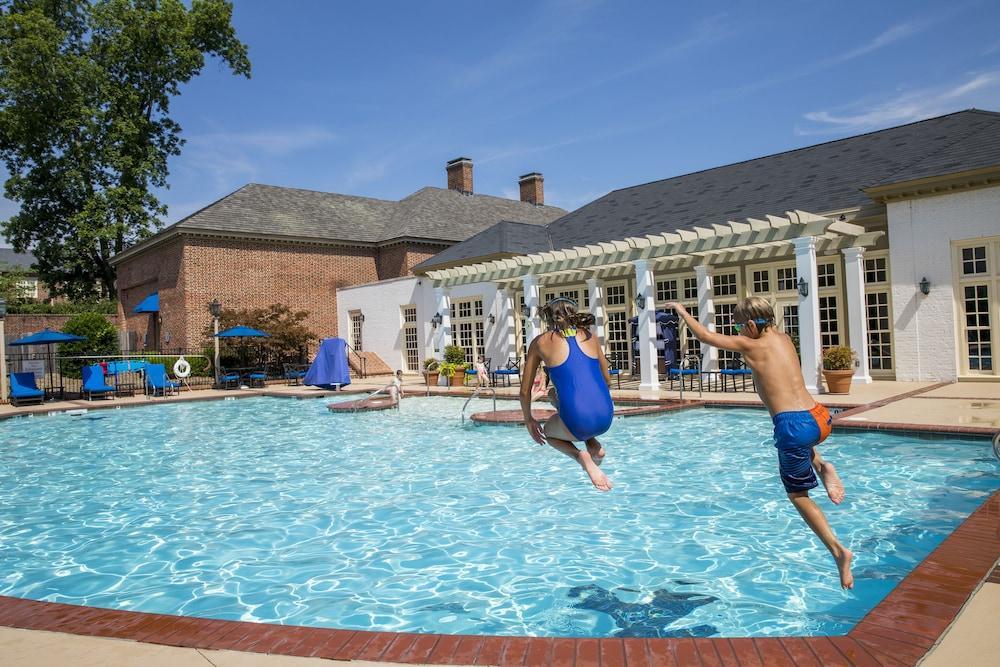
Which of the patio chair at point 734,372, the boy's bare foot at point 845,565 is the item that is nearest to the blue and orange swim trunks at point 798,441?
the boy's bare foot at point 845,565

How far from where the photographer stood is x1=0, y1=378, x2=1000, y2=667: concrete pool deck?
2764 mm

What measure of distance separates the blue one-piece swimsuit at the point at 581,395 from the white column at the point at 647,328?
Answer: 12182 mm

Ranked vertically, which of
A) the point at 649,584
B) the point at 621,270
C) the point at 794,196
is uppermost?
the point at 794,196

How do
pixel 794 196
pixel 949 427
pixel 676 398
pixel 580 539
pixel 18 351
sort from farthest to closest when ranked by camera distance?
pixel 18 351, pixel 794 196, pixel 676 398, pixel 949 427, pixel 580 539

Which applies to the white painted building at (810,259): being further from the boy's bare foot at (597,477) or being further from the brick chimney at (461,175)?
the brick chimney at (461,175)

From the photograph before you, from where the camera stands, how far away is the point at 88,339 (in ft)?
93.4

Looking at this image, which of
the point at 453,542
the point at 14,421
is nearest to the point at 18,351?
the point at 14,421

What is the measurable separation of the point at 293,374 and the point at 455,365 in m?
7.72

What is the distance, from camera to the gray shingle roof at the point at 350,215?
28.3m

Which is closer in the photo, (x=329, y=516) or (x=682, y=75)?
(x=329, y=516)

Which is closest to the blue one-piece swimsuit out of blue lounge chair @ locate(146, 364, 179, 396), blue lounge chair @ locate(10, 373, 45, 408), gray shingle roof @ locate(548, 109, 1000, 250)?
gray shingle roof @ locate(548, 109, 1000, 250)

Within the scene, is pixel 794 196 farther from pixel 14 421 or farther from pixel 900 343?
pixel 14 421

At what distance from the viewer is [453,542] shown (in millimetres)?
6000

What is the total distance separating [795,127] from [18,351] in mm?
33287
